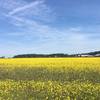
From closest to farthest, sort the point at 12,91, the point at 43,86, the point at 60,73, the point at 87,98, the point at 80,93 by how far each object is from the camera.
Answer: the point at 87,98 < the point at 80,93 < the point at 12,91 < the point at 43,86 < the point at 60,73

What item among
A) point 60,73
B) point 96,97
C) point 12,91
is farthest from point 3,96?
point 60,73

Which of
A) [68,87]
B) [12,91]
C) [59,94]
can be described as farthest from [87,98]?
[12,91]

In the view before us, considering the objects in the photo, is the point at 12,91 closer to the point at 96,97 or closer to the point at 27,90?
the point at 27,90

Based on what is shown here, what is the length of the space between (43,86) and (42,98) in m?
2.57

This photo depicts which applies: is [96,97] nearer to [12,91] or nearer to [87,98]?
[87,98]

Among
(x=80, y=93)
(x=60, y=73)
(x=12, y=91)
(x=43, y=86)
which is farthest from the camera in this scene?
(x=60, y=73)

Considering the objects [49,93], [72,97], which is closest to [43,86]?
[49,93]

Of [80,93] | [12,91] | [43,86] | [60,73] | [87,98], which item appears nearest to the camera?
[87,98]

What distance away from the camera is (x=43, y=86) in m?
14.8

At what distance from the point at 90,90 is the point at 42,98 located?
2116 mm

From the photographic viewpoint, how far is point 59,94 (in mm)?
12734

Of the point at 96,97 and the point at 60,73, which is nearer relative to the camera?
the point at 96,97

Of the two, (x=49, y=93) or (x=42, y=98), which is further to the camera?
(x=49, y=93)

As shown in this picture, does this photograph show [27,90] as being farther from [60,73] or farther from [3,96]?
[60,73]
